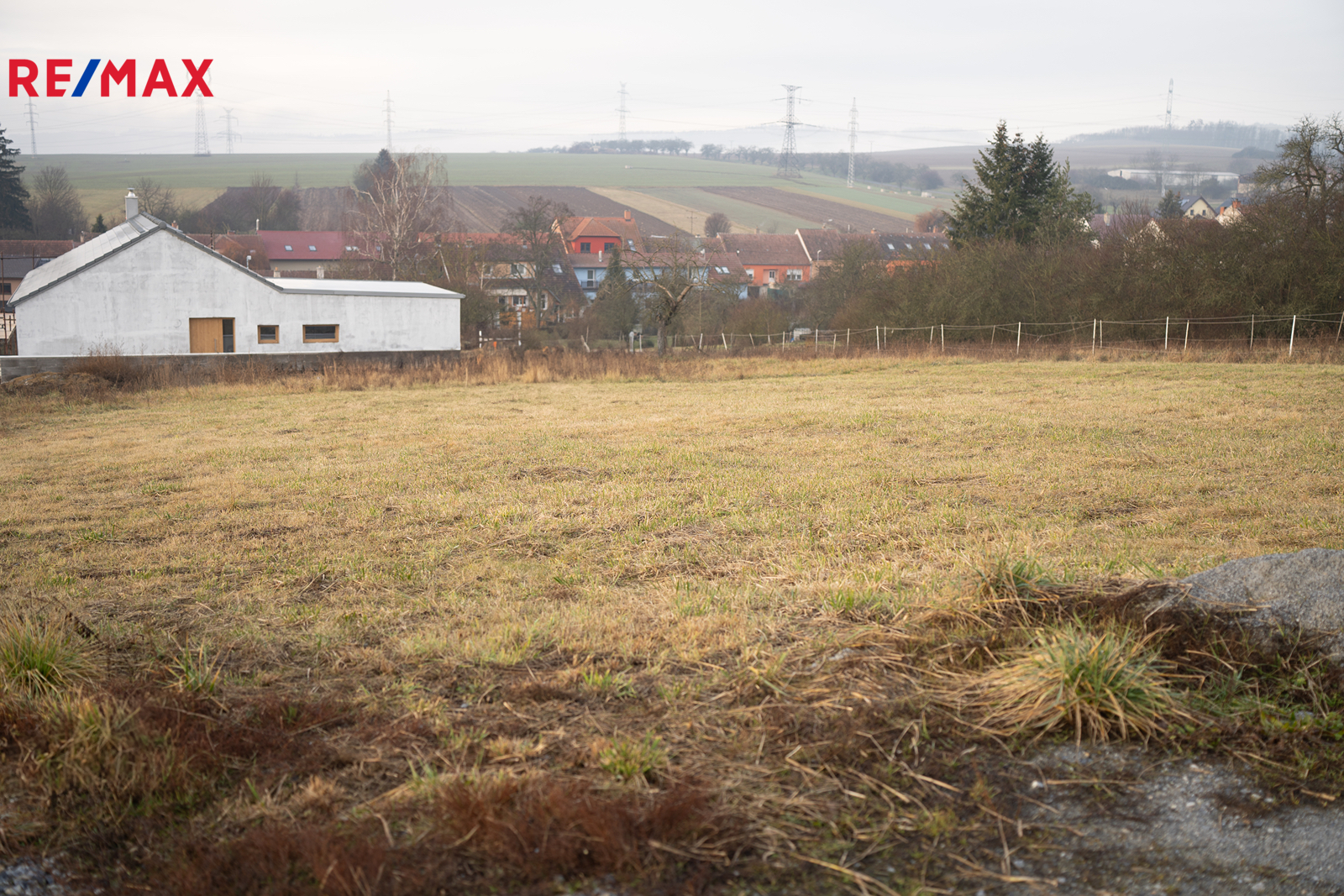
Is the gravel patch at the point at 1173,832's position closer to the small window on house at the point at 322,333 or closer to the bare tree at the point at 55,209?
the small window on house at the point at 322,333

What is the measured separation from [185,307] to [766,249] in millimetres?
70314

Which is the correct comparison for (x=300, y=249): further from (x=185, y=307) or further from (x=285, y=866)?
(x=285, y=866)

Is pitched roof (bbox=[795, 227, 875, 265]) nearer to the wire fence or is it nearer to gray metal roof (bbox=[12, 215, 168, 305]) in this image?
the wire fence

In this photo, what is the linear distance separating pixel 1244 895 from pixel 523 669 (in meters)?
2.58

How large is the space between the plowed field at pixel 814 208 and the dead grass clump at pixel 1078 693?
4227 inches

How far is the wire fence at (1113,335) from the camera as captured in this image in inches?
975

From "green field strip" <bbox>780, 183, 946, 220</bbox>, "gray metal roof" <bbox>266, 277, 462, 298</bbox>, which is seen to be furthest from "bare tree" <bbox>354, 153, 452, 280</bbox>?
"green field strip" <bbox>780, 183, 946, 220</bbox>

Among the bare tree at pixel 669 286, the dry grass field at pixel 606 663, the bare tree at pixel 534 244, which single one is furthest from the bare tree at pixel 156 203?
the dry grass field at pixel 606 663

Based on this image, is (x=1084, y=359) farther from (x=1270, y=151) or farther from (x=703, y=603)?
(x=1270, y=151)

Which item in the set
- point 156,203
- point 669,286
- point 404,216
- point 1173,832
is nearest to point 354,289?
point 669,286

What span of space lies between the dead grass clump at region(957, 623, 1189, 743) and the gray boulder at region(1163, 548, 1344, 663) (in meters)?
0.54

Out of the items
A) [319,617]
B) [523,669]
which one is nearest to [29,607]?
[319,617]

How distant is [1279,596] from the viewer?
11.8 feet

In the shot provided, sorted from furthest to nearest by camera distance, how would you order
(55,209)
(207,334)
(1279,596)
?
(55,209), (207,334), (1279,596)
